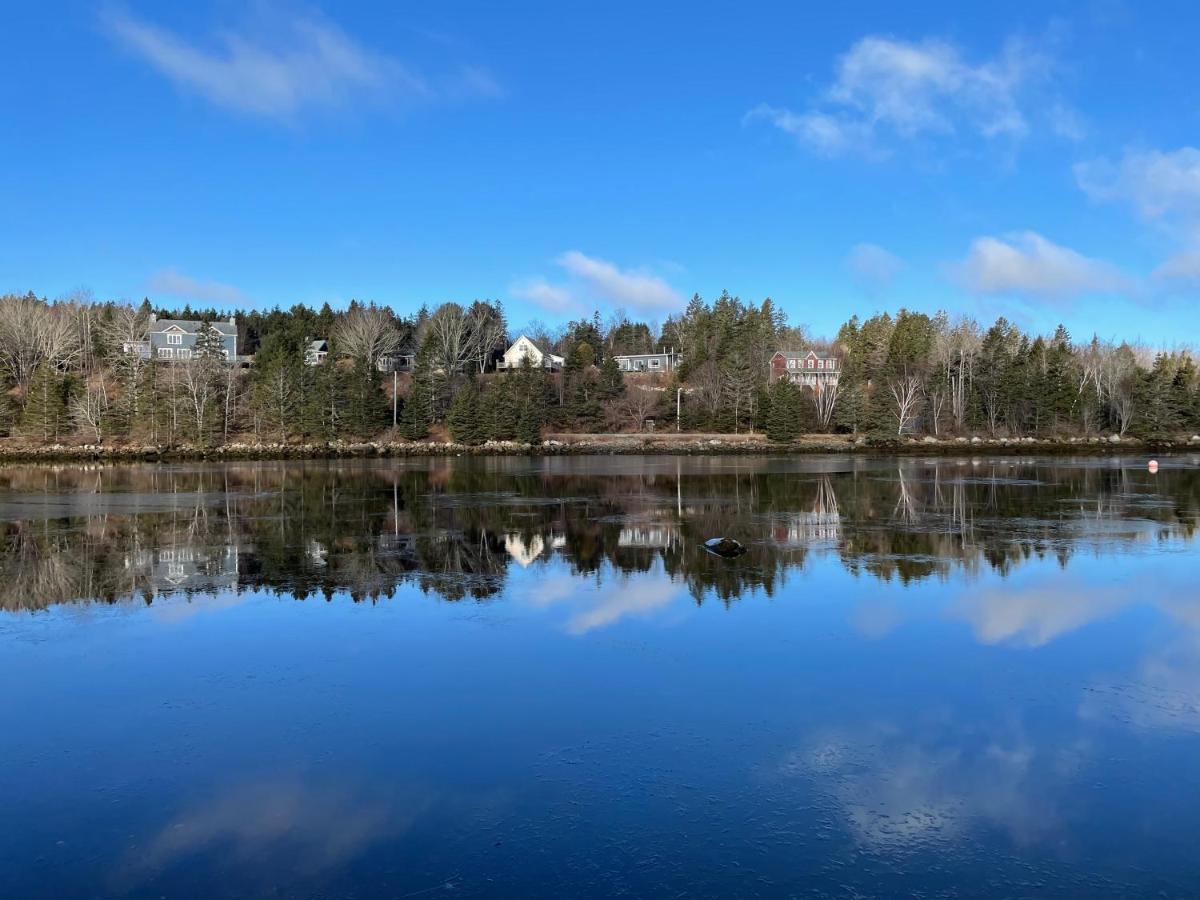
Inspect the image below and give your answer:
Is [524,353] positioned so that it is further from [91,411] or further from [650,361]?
[91,411]

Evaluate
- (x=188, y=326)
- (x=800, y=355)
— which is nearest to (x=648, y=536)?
(x=800, y=355)

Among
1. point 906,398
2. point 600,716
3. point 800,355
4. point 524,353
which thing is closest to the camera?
point 600,716

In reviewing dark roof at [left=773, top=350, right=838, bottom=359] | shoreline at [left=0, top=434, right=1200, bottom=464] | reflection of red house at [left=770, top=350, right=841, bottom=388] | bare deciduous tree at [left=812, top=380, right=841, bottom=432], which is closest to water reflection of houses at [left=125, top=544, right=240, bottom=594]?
shoreline at [left=0, top=434, right=1200, bottom=464]

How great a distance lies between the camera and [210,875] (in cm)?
577

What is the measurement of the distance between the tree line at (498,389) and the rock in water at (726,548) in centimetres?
4720

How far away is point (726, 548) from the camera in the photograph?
18.2m

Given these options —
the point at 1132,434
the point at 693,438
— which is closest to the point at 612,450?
the point at 693,438

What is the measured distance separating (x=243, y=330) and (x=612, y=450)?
54.1 meters

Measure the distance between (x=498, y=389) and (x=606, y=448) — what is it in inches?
406

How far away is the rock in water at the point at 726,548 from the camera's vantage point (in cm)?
1797

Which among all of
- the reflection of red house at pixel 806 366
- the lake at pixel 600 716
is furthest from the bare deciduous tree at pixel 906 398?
the lake at pixel 600 716

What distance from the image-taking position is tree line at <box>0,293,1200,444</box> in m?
64.1

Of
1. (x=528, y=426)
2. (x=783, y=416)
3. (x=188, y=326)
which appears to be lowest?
(x=528, y=426)

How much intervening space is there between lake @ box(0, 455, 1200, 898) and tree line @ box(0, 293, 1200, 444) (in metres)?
46.3
